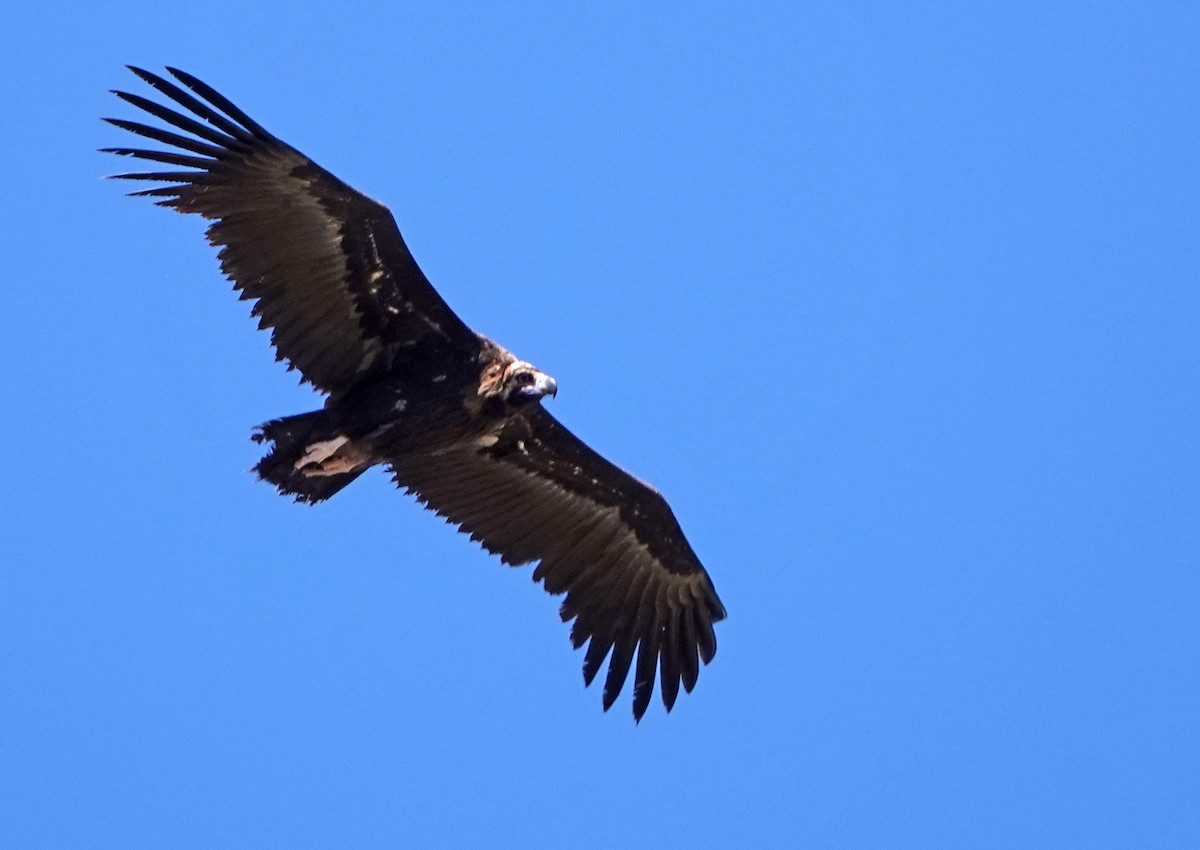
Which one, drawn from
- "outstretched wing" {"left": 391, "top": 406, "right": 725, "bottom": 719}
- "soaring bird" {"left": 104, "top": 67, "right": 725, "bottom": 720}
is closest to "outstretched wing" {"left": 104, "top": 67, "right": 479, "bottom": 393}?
"soaring bird" {"left": 104, "top": 67, "right": 725, "bottom": 720}

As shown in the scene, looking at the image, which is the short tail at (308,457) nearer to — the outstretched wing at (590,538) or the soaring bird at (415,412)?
the soaring bird at (415,412)

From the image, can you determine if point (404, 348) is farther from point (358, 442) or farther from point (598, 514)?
point (598, 514)

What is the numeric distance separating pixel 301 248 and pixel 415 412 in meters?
1.66

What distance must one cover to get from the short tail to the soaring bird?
0.01m

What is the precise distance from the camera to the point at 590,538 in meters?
17.4

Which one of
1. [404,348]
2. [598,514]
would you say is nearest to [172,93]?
[404,348]

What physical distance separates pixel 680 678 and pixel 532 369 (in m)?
3.20

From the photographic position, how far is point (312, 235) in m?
15.4

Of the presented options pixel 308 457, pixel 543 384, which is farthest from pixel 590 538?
pixel 308 457

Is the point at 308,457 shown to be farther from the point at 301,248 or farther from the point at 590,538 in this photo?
the point at 590,538

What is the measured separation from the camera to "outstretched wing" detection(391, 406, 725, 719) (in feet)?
55.9

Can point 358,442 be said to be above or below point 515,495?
below

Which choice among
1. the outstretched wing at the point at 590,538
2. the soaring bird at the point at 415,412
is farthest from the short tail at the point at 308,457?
the outstretched wing at the point at 590,538

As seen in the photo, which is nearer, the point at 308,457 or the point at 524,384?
the point at 308,457
